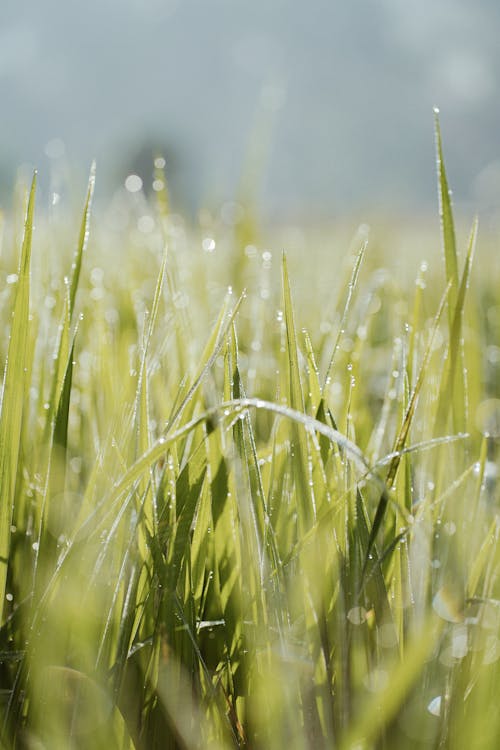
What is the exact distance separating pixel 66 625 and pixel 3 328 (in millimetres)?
438

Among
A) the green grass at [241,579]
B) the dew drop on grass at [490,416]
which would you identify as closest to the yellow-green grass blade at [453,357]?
the green grass at [241,579]

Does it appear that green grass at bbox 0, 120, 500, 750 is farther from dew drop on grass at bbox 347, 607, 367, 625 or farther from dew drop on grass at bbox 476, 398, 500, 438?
dew drop on grass at bbox 476, 398, 500, 438

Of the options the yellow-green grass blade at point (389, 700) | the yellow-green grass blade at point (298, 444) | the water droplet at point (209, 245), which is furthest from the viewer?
the water droplet at point (209, 245)

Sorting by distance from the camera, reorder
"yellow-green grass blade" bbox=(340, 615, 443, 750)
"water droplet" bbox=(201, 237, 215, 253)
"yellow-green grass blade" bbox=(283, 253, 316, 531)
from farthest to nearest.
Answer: "water droplet" bbox=(201, 237, 215, 253), "yellow-green grass blade" bbox=(283, 253, 316, 531), "yellow-green grass blade" bbox=(340, 615, 443, 750)

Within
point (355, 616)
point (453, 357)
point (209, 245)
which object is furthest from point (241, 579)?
point (209, 245)

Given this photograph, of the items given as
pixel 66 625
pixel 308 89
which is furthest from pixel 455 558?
pixel 308 89

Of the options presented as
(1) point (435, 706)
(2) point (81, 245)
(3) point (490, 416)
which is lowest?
(1) point (435, 706)

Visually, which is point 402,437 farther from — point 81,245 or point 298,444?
point 81,245

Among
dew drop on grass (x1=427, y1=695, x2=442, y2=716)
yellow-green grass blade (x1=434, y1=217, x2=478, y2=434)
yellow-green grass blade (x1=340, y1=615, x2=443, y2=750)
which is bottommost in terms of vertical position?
dew drop on grass (x1=427, y1=695, x2=442, y2=716)

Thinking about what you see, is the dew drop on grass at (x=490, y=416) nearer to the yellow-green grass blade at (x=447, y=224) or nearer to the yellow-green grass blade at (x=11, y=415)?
the yellow-green grass blade at (x=447, y=224)

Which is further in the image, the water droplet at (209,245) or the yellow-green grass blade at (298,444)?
the water droplet at (209,245)

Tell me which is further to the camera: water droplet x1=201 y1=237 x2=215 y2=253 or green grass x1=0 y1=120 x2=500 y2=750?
water droplet x1=201 y1=237 x2=215 y2=253

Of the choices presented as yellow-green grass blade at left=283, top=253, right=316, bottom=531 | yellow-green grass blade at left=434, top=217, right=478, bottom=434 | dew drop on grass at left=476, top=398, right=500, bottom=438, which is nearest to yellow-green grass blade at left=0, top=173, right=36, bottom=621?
yellow-green grass blade at left=283, top=253, right=316, bottom=531

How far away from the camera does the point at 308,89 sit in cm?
6322
